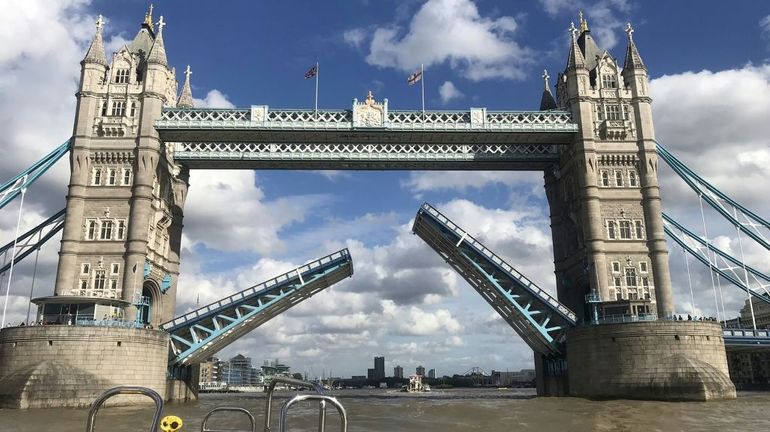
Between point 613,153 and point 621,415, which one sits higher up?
point 613,153

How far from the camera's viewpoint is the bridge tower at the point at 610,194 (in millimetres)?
43219

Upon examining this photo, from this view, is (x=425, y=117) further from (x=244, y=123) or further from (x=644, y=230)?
(x=644, y=230)

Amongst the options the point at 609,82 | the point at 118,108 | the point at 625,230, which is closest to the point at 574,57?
the point at 609,82

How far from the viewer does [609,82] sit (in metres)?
47.7

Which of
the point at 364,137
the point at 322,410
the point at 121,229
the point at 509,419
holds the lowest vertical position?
the point at 509,419

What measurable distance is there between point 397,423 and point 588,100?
30201 millimetres

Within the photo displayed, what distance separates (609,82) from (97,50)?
1545 inches

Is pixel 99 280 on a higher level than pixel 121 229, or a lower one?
lower

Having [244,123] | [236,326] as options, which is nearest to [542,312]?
[236,326]

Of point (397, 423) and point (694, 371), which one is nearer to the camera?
point (397, 423)

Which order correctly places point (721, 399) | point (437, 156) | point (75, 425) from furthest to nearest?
1. point (437, 156)
2. point (721, 399)
3. point (75, 425)

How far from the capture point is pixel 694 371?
3591cm

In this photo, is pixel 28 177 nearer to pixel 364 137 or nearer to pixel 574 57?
pixel 364 137

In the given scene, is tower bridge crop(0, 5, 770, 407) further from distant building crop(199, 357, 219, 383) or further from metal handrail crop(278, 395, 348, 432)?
distant building crop(199, 357, 219, 383)
